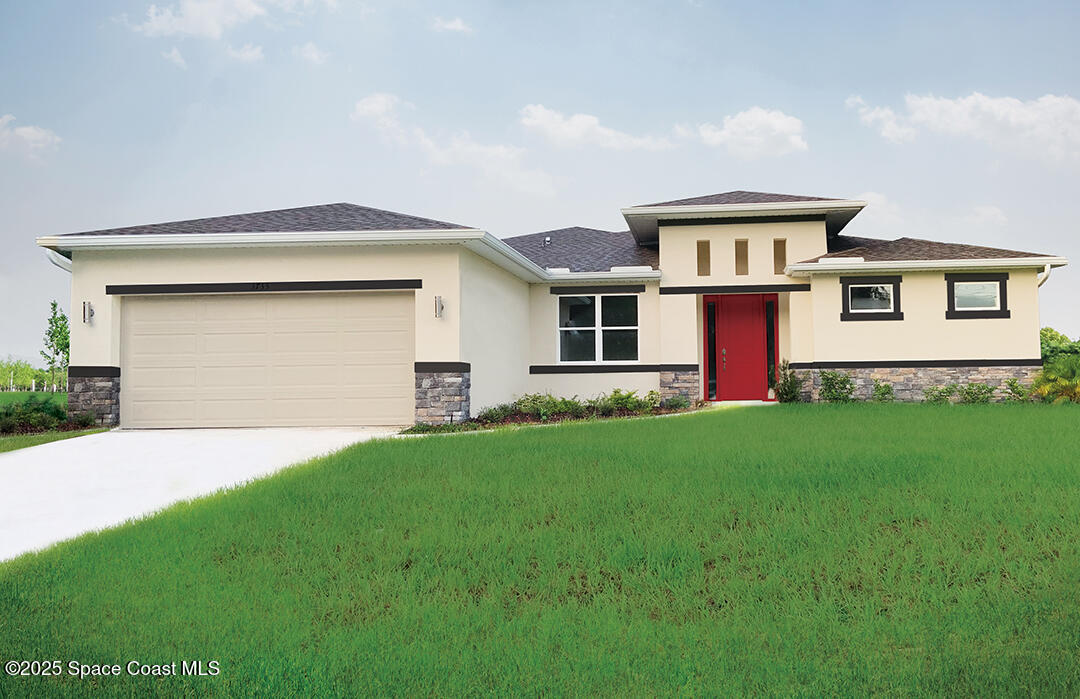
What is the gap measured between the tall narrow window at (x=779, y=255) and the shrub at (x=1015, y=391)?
5578mm

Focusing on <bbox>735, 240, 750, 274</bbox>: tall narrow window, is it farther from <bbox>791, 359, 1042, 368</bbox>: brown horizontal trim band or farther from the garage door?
the garage door

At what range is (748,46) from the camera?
2523 centimetres

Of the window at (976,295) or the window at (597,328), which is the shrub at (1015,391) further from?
the window at (597,328)

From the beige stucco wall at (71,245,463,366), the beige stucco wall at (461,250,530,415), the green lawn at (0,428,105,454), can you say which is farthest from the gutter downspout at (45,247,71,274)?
the beige stucco wall at (461,250,530,415)

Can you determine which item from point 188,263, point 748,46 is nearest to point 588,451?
point 188,263

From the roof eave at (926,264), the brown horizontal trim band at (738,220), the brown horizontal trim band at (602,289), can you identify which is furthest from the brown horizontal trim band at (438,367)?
the roof eave at (926,264)

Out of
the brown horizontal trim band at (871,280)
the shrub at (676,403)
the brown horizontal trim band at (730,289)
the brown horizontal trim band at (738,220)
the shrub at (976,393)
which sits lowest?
the shrub at (676,403)

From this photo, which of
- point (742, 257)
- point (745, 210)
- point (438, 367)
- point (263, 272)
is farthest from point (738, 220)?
point (263, 272)

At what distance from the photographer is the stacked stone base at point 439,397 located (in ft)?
44.1

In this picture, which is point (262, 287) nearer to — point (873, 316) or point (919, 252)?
point (873, 316)

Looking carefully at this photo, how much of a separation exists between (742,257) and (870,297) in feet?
10.0

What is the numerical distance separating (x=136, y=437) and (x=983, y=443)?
12.8 m

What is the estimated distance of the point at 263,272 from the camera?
1398cm

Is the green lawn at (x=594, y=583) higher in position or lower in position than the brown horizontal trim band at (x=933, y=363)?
lower
